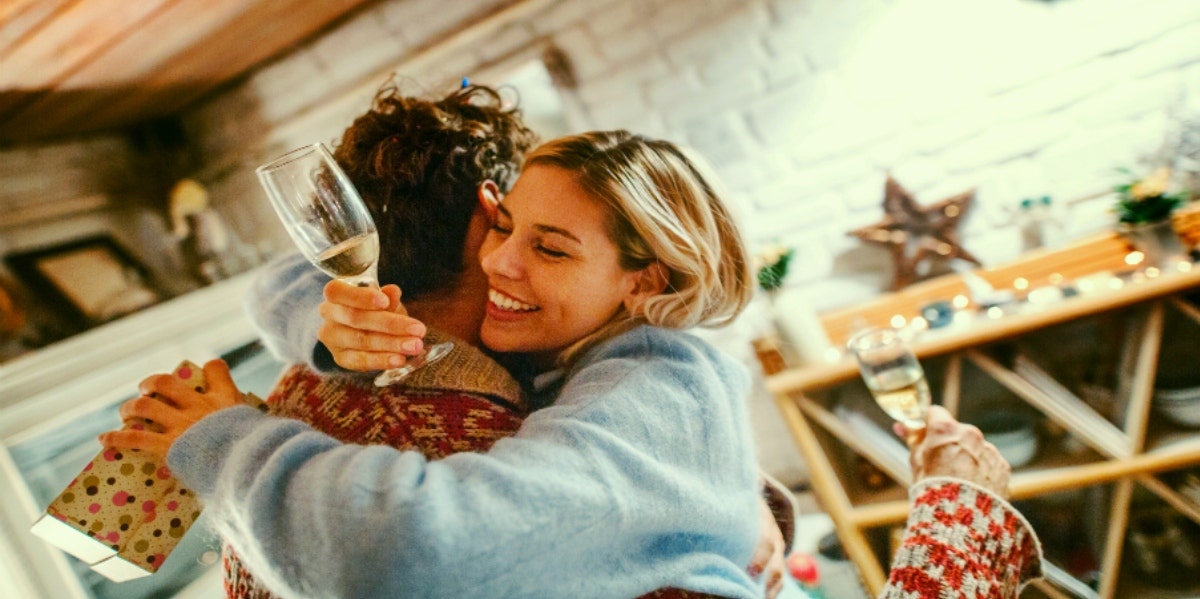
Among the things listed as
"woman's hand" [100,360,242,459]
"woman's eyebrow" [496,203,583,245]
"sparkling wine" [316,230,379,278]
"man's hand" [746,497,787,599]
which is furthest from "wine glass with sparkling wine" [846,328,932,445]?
"woman's hand" [100,360,242,459]

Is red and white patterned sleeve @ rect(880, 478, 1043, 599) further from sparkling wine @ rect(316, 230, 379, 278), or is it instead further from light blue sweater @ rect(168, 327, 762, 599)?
sparkling wine @ rect(316, 230, 379, 278)

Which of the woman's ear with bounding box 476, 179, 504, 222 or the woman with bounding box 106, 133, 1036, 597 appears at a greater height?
the woman's ear with bounding box 476, 179, 504, 222

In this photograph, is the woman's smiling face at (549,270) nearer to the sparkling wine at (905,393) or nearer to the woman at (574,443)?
the woman at (574,443)

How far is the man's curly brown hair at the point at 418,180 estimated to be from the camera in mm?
794

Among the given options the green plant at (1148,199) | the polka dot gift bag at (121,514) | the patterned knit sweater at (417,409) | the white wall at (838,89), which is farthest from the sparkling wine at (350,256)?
the green plant at (1148,199)

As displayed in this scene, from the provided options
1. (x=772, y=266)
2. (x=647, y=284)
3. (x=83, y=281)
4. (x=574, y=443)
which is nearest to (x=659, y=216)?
(x=647, y=284)

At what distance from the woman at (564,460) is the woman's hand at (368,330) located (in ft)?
0.32

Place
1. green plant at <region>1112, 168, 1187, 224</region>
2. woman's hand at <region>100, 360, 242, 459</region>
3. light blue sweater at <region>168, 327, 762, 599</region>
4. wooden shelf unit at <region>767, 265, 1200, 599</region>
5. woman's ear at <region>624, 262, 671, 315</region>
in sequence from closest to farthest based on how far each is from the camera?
light blue sweater at <region>168, 327, 762, 599</region>
woman's hand at <region>100, 360, 242, 459</region>
woman's ear at <region>624, 262, 671, 315</region>
wooden shelf unit at <region>767, 265, 1200, 599</region>
green plant at <region>1112, 168, 1187, 224</region>

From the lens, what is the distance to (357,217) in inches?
25.1

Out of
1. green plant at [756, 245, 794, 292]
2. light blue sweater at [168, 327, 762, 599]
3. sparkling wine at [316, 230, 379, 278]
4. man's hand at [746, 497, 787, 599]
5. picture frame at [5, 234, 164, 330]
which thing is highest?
picture frame at [5, 234, 164, 330]

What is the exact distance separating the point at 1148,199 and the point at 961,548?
1050mm

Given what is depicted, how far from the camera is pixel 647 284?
0.83m

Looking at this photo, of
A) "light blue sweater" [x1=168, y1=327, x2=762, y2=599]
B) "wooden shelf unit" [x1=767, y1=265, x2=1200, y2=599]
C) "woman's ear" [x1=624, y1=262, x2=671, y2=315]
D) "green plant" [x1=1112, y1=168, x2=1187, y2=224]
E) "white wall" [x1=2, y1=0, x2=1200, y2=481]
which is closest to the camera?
"light blue sweater" [x1=168, y1=327, x2=762, y2=599]

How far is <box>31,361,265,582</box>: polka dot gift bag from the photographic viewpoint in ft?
1.86
